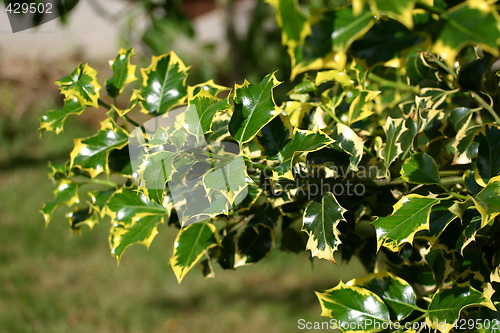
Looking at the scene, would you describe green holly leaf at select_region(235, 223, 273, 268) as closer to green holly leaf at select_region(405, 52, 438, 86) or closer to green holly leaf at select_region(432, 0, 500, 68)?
green holly leaf at select_region(405, 52, 438, 86)

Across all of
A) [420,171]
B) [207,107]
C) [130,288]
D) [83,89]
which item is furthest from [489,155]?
[130,288]

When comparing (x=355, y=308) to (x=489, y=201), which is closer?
(x=489, y=201)

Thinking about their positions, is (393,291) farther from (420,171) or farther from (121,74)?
(121,74)

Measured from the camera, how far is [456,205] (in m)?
0.70

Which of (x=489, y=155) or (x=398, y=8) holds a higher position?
(x=398, y=8)

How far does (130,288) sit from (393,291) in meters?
2.17

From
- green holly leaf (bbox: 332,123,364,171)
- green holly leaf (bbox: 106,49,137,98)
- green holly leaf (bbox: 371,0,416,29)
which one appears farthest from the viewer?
green holly leaf (bbox: 106,49,137,98)

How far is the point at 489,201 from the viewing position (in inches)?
25.8

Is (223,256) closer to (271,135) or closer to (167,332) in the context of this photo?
(271,135)

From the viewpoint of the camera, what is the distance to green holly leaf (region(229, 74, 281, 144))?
2.29 ft

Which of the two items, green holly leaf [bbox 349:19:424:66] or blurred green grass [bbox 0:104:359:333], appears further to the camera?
blurred green grass [bbox 0:104:359:333]

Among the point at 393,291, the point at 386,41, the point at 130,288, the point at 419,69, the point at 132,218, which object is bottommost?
the point at 130,288

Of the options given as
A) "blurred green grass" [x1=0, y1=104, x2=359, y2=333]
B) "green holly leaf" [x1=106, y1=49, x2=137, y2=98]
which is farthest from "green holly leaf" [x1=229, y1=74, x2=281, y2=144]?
"blurred green grass" [x1=0, y1=104, x2=359, y2=333]

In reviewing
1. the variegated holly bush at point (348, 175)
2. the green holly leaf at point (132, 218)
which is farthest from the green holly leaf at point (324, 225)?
the green holly leaf at point (132, 218)
